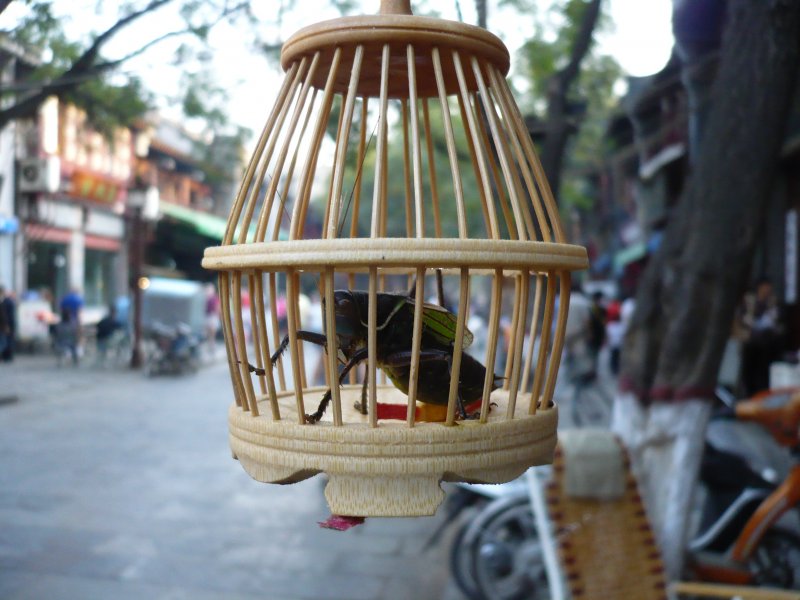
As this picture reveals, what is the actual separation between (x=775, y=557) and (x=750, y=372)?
4.13m

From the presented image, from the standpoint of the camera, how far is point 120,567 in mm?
3943

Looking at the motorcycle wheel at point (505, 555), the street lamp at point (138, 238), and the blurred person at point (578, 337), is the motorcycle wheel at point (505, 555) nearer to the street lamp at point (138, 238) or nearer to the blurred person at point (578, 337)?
the blurred person at point (578, 337)

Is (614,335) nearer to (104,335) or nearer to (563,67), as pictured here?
(563,67)

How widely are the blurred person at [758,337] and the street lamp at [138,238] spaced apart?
831 cm

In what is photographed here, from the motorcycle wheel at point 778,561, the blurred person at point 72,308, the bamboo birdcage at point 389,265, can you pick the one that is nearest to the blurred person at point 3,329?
the blurred person at point 72,308

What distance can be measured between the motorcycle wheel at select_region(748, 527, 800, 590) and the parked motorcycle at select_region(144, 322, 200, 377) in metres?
9.47

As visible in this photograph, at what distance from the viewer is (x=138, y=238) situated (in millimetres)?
11578

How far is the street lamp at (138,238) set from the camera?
11055 millimetres

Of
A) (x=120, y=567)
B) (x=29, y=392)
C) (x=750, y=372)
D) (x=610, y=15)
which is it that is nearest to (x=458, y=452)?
(x=120, y=567)

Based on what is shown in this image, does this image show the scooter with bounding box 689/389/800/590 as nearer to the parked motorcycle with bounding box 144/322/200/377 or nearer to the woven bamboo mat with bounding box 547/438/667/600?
the woven bamboo mat with bounding box 547/438/667/600

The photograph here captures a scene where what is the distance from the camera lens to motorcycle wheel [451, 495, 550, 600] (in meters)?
3.37

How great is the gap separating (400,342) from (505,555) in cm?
257

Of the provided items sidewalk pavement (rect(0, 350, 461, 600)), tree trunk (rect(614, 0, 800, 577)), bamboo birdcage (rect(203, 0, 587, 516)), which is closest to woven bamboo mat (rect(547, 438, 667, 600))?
tree trunk (rect(614, 0, 800, 577))

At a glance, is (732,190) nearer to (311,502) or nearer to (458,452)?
(458,452)
